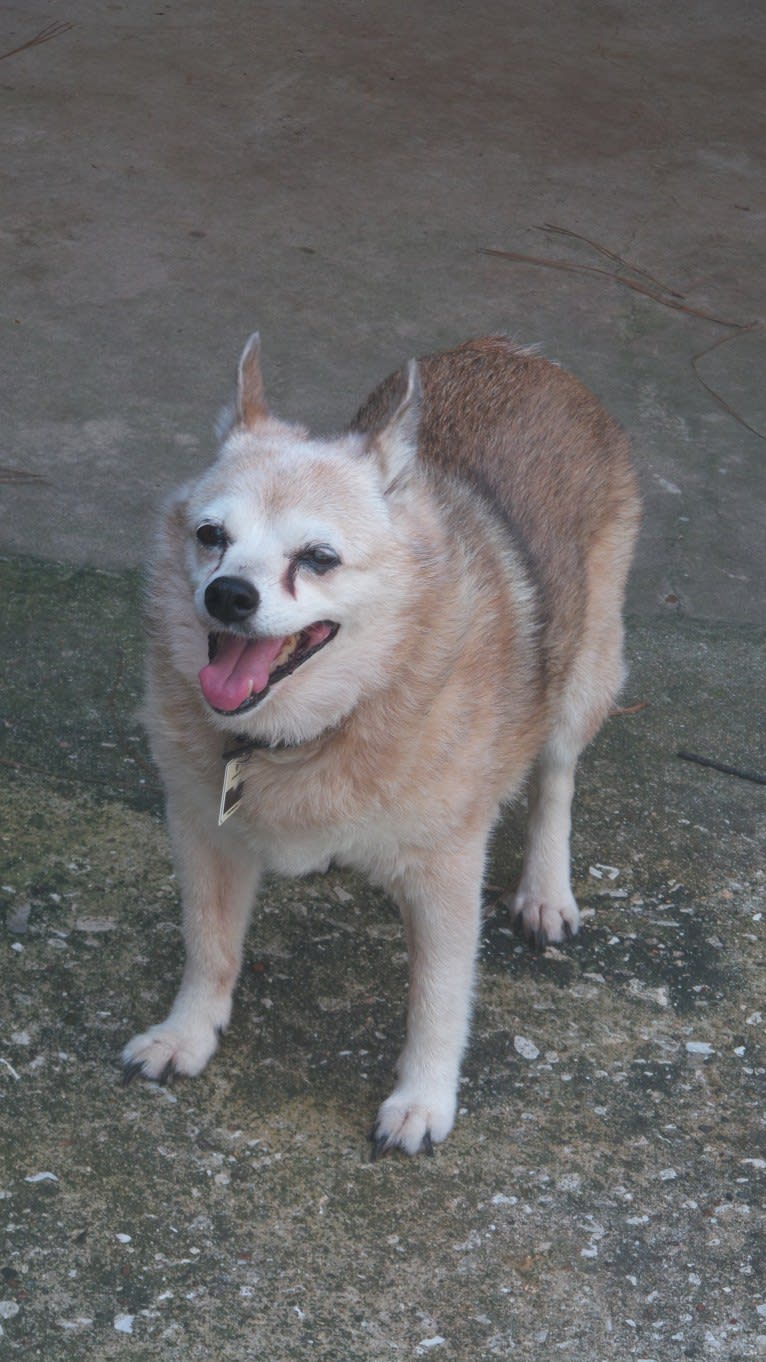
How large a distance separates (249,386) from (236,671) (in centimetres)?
64

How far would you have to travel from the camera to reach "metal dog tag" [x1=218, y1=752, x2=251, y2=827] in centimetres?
275

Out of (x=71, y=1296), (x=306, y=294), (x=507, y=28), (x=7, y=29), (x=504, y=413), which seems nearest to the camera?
(x=71, y=1296)

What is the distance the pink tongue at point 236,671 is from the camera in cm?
251

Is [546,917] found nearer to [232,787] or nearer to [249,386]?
[232,787]

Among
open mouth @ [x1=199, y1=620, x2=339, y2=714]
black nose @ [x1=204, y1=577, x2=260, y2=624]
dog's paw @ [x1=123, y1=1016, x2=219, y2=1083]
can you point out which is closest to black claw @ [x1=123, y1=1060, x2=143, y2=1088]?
dog's paw @ [x1=123, y1=1016, x2=219, y2=1083]

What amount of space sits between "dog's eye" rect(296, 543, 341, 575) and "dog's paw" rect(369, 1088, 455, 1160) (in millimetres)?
1052

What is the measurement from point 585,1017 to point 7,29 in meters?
6.63

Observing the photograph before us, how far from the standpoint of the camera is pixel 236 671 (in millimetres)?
2539

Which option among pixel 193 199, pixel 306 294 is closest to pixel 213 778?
pixel 306 294

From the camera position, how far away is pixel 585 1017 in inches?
129

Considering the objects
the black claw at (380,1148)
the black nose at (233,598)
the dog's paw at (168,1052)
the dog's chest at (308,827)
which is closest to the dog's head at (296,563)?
the black nose at (233,598)

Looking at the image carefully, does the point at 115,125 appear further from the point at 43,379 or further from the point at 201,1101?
the point at 201,1101

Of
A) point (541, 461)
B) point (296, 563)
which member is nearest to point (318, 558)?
point (296, 563)

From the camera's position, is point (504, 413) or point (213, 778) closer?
point (213, 778)
